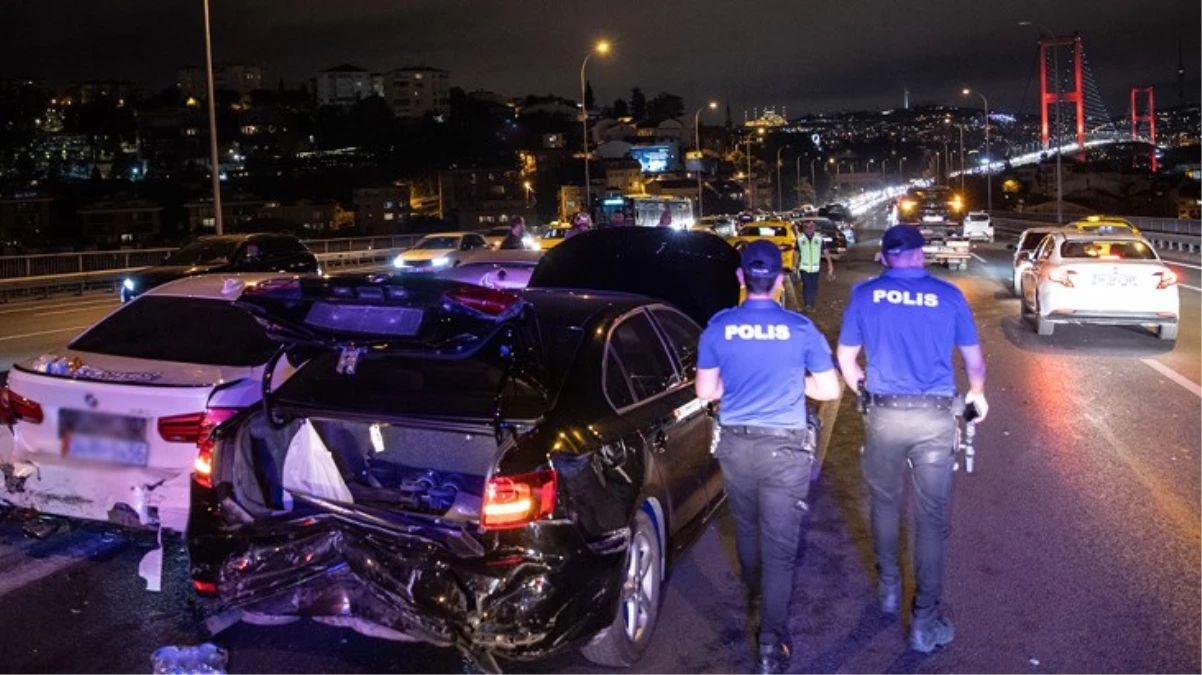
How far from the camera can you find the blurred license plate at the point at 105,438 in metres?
6.02

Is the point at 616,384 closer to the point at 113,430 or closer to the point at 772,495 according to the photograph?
the point at 772,495

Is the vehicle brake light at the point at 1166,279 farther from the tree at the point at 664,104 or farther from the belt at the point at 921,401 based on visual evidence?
the tree at the point at 664,104

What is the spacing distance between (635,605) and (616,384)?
103 cm

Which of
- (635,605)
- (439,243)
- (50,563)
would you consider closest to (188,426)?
(50,563)

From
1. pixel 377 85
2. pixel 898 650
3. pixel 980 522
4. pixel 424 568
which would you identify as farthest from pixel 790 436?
pixel 377 85

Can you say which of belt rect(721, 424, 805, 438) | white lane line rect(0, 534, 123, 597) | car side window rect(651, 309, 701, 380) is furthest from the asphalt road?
car side window rect(651, 309, 701, 380)

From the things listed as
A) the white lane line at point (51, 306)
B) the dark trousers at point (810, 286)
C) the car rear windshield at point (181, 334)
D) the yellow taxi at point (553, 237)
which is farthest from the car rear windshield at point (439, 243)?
the car rear windshield at point (181, 334)

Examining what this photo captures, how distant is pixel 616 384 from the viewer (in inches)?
204

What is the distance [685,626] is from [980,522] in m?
2.68

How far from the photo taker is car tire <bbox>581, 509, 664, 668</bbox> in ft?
15.6

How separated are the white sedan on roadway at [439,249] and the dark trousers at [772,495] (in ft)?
74.4

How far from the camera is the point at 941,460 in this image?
5016 millimetres

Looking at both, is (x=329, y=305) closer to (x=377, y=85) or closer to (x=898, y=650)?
(x=898, y=650)

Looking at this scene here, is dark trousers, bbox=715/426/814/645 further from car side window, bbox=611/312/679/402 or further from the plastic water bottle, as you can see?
the plastic water bottle
